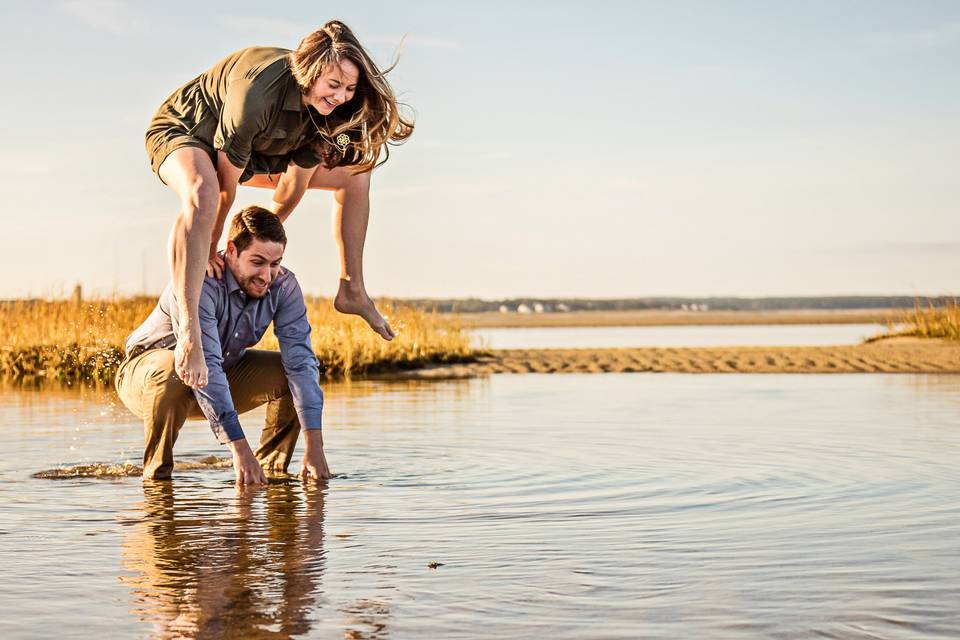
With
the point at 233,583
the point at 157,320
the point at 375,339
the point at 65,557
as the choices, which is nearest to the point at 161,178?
the point at 157,320

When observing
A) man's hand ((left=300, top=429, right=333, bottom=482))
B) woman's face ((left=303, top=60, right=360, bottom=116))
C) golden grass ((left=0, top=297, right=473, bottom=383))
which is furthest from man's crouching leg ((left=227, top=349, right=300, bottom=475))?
golden grass ((left=0, top=297, right=473, bottom=383))

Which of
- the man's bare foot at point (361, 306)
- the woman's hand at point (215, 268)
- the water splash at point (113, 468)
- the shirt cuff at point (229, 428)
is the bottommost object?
the water splash at point (113, 468)

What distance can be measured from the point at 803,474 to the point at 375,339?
10089mm

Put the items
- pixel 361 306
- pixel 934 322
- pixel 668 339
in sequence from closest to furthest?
pixel 361 306 → pixel 934 322 → pixel 668 339

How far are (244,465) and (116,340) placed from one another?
1056 centimetres

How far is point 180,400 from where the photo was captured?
5797mm

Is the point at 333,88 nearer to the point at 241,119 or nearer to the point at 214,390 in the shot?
the point at 241,119

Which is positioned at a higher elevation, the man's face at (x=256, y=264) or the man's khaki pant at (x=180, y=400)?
the man's face at (x=256, y=264)

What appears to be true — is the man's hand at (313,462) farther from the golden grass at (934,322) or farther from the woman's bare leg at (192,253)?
the golden grass at (934,322)

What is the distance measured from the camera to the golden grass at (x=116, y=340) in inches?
587

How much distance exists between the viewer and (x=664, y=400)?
1051 centimetres

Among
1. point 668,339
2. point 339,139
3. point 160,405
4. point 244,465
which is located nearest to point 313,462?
point 244,465

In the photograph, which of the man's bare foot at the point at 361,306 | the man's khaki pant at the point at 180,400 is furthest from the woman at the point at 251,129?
the man's bare foot at the point at 361,306

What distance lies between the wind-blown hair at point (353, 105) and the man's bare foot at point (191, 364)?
106cm
